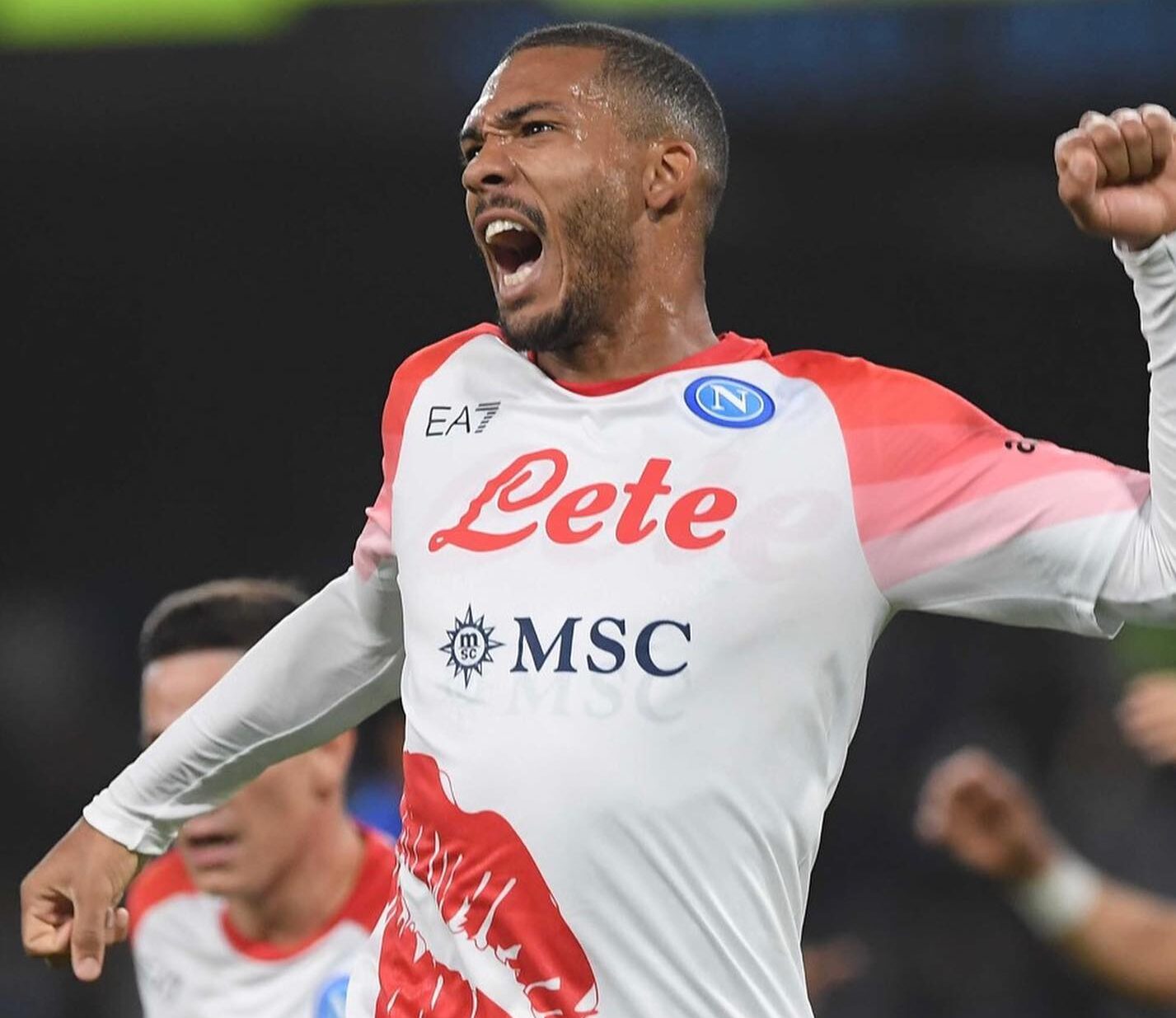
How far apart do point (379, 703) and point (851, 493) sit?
982 millimetres

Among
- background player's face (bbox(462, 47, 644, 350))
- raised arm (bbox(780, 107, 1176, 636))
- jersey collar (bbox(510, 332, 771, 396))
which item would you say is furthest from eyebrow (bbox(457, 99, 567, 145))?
raised arm (bbox(780, 107, 1176, 636))

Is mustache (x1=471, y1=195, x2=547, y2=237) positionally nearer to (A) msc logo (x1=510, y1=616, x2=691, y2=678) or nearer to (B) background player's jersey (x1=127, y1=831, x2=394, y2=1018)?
(A) msc logo (x1=510, y1=616, x2=691, y2=678)

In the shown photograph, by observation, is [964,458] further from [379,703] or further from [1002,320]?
[1002,320]

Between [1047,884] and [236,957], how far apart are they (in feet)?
5.49

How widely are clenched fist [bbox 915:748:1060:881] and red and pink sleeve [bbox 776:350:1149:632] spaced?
0.97 m

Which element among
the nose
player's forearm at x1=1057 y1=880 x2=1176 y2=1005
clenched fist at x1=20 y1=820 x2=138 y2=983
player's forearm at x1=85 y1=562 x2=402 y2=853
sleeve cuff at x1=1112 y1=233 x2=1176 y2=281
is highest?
sleeve cuff at x1=1112 y1=233 x2=1176 y2=281

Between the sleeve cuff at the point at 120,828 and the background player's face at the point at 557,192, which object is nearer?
the background player's face at the point at 557,192

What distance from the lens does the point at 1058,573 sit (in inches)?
105

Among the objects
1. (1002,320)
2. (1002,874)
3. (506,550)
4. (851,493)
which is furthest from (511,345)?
(1002,320)

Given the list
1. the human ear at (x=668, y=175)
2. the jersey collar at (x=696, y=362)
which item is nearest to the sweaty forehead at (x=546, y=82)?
the human ear at (x=668, y=175)

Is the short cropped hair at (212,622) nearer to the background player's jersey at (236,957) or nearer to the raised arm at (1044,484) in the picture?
the background player's jersey at (236,957)

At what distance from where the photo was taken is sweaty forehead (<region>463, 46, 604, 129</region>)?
10.0 ft

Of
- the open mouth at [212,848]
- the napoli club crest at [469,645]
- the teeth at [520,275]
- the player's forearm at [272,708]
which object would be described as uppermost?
the teeth at [520,275]

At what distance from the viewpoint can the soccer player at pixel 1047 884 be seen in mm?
3748
